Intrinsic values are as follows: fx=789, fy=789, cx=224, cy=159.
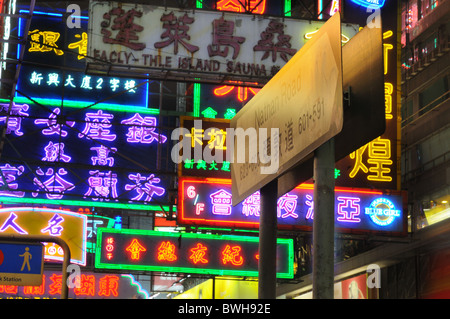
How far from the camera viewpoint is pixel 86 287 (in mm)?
30672

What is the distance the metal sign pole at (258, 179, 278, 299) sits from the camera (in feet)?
13.4

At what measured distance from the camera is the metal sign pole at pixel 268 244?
161 inches

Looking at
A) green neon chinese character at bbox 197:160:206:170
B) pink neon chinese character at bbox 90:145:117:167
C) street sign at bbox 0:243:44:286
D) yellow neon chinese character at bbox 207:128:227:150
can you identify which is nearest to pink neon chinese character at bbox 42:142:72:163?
pink neon chinese character at bbox 90:145:117:167

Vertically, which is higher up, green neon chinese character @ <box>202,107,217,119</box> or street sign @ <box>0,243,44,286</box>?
green neon chinese character @ <box>202,107,217,119</box>

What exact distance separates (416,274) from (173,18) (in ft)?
27.2

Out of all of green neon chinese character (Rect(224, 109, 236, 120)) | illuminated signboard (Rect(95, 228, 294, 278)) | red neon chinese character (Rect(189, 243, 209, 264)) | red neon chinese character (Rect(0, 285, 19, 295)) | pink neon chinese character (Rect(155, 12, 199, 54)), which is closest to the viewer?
pink neon chinese character (Rect(155, 12, 199, 54))

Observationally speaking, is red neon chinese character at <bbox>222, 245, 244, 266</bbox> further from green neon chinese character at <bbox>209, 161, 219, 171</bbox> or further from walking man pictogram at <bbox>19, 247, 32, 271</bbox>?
walking man pictogram at <bbox>19, 247, 32, 271</bbox>

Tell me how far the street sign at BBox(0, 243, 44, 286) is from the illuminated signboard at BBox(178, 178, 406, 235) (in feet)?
30.7

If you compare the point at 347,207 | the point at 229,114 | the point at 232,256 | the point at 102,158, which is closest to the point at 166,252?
the point at 232,256

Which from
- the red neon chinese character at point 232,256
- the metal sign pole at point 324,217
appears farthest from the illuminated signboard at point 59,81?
the metal sign pole at point 324,217

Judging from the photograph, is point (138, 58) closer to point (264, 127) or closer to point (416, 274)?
point (416, 274)

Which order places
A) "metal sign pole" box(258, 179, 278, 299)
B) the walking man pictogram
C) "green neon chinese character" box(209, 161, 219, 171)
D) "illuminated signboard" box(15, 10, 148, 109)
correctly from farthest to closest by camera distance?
"illuminated signboard" box(15, 10, 148, 109), "green neon chinese character" box(209, 161, 219, 171), the walking man pictogram, "metal sign pole" box(258, 179, 278, 299)

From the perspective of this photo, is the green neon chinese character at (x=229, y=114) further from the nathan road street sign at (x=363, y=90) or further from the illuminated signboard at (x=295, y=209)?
the nathan road street sign at (x=363, y=90)

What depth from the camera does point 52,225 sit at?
22.5 meters
